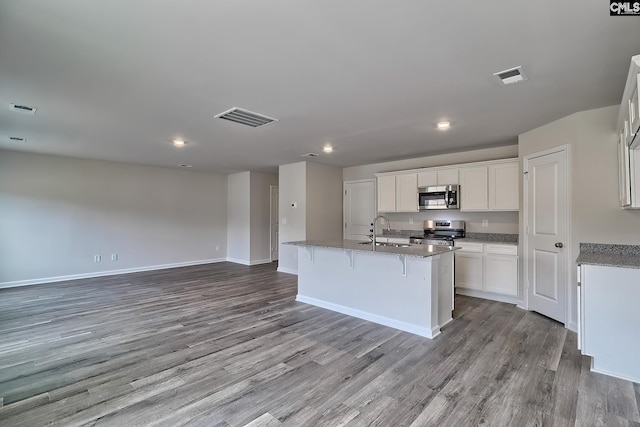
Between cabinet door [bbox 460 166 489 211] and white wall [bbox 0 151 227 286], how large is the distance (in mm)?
6124

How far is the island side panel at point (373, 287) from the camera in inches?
131

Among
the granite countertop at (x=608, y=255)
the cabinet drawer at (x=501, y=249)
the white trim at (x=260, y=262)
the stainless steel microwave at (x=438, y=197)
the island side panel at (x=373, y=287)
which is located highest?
the stainless steel microwave at (x=438, y=197)

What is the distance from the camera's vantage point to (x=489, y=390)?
2.27m

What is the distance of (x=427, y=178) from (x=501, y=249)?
170 centimetres

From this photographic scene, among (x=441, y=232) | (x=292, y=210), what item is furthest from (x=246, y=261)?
(x=441, y=232)

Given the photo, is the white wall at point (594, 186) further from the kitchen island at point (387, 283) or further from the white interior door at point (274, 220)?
the white interior door at point (274, 220)

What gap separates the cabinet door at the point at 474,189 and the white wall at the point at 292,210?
304cm

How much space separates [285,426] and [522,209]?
401 cm

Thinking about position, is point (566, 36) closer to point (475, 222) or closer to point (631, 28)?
point (631, 28)

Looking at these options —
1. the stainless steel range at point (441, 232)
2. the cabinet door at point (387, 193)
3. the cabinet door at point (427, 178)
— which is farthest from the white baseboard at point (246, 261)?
the cabinet door at point (427, 178)

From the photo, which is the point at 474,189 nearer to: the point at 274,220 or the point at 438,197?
the point at 438,197

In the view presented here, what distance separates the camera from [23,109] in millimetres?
3275

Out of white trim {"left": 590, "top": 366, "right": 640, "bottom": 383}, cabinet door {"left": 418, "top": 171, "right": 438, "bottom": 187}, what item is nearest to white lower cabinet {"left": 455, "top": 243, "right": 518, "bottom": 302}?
cabinet door {"left": 418, "top": 171, "right": 438, "bottom": 187}

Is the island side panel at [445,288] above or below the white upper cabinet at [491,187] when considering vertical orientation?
below
